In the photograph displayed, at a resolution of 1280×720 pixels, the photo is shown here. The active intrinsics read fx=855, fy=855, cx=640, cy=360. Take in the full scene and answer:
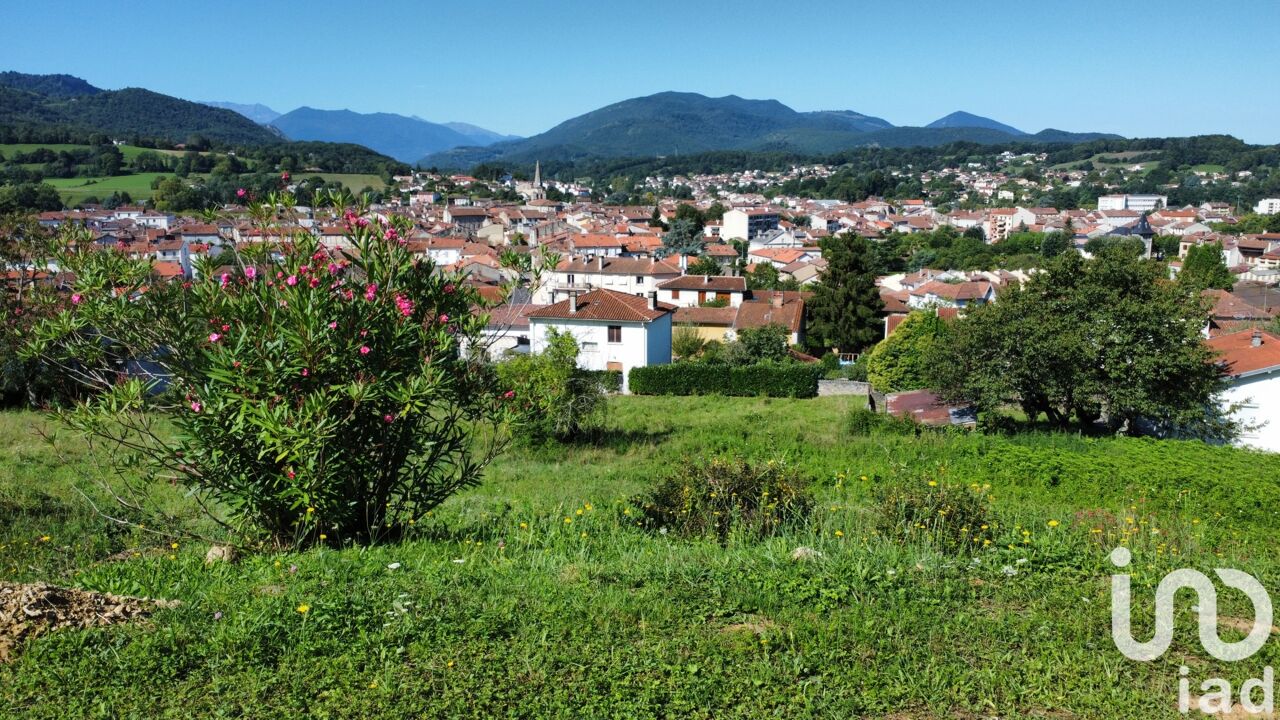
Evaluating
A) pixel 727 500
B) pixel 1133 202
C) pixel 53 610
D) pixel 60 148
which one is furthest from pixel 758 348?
pixel 1133 202

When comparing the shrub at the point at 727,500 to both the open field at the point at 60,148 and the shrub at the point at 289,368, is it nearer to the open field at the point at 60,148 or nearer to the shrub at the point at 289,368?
the shrub at the point at 289,368

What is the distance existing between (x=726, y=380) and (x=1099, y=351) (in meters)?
15.5

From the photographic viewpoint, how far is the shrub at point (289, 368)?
565cm

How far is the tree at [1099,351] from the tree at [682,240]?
67.6 metres

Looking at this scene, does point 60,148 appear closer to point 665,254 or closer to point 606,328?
point 665,254

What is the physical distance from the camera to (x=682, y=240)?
311ft

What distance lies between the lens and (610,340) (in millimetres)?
35656

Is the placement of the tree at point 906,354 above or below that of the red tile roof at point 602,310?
below

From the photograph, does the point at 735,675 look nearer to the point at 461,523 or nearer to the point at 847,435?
the point at 461,523

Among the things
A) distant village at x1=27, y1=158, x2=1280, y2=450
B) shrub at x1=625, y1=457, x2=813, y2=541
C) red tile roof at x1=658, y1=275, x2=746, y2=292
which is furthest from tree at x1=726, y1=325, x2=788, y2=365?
shrub at x1=625, y1=457, x2=813, y2=541

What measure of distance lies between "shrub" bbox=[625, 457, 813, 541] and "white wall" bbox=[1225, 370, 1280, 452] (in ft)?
56.3

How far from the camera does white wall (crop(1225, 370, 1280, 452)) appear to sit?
19.9 m

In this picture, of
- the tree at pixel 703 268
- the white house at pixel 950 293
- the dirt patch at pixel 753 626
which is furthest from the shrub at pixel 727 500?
the tree at pixel 703 268

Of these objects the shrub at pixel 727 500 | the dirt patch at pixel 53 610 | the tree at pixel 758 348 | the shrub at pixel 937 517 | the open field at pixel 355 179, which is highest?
the open field at pixel 355 179
